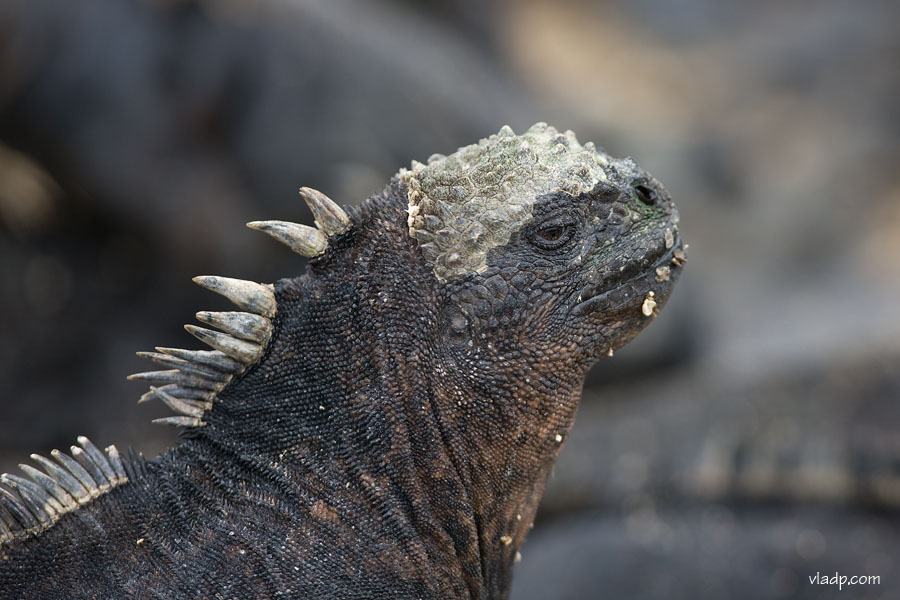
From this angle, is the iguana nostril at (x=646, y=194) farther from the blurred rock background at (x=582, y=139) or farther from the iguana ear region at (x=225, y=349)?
the blurred rock background at (x=582, y=139)

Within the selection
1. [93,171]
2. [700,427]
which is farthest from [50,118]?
[700,427]

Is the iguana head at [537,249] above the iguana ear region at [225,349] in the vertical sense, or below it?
above

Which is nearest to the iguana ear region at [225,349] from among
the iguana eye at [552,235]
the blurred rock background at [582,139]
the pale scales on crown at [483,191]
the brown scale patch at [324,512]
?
the pale scales on crown at [483,191]

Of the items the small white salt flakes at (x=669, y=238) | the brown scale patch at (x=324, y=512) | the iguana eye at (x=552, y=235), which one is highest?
the small white salt flakes at (x=669, y=238)

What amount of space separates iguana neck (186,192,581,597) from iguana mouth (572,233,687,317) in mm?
238

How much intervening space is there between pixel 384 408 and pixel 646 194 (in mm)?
1081

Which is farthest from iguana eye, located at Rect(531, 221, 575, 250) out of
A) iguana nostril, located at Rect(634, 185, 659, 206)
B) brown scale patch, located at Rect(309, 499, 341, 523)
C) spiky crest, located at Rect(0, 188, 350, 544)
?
brown scale patch, located at Rect(309, 499, 341, 523)

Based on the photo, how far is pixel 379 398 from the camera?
9.20 ft

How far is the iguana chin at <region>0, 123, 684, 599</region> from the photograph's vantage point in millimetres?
2707

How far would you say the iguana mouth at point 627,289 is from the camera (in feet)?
9.45

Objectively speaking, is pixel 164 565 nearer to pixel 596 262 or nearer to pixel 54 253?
pixel 596 262

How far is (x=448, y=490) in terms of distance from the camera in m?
2.84

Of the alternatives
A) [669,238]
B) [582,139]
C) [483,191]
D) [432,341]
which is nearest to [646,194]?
[669,238]

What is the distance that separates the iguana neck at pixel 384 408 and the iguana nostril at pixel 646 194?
63 centimetres
